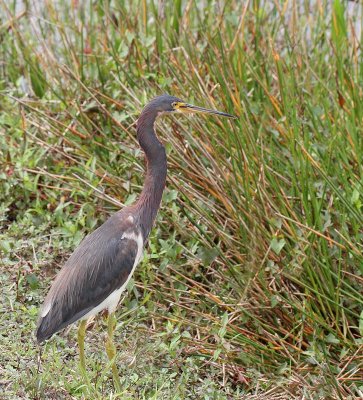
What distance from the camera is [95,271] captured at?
13.9 ft

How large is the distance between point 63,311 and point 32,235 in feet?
3.58

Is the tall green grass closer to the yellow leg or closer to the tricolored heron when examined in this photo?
the tricolored heron

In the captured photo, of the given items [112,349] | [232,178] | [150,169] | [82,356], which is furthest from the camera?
[232,178]

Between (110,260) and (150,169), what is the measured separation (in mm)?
453

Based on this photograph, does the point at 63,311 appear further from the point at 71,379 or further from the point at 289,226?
the point at 289,226

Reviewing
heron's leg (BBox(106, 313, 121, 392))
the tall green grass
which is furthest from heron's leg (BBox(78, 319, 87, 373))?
the tall green grass

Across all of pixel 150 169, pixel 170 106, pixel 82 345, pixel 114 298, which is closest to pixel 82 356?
pixel 82 345

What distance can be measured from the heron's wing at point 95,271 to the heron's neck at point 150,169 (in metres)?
0.10

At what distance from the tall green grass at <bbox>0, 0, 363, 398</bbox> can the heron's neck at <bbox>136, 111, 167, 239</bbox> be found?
30 cm

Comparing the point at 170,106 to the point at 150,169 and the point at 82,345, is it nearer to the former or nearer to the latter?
the point at 150,169

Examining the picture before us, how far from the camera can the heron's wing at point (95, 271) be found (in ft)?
13.6

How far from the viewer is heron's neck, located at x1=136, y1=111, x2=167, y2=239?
4.36 meters

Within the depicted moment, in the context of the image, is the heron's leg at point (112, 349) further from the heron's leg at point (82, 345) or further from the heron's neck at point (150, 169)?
the heron's neck at point (150, 169)

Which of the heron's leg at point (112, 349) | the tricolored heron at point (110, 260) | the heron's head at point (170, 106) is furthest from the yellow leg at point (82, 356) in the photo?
the heron's head at point (170, 106)
